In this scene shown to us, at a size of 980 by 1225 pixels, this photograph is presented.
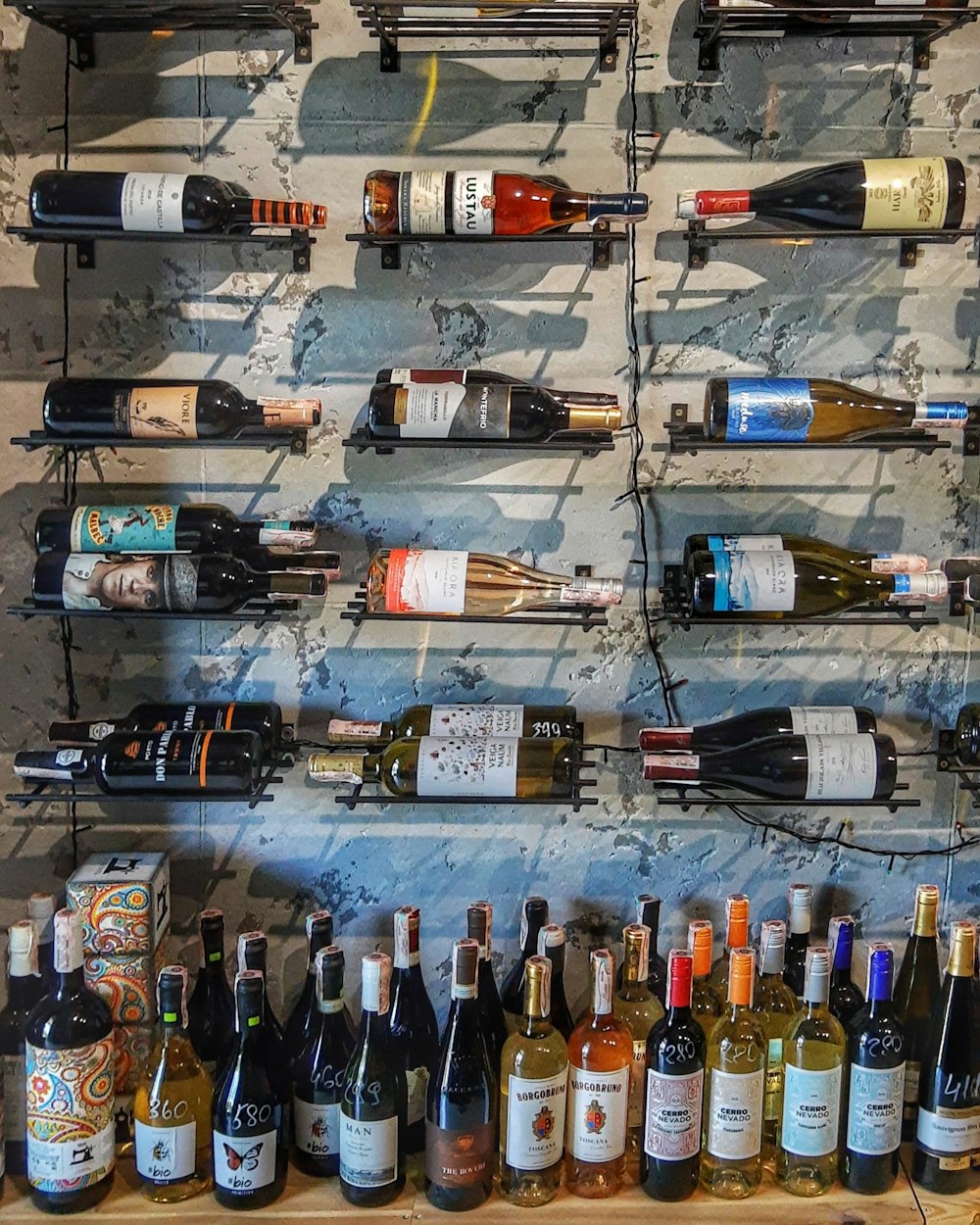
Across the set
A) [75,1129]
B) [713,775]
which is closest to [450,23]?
[713,775]

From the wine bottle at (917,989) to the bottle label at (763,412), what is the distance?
0.63 m

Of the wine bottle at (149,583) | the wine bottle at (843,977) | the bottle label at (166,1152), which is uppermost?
the wine bottle at (149,583)

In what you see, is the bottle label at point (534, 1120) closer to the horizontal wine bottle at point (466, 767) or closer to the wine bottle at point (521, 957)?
the wine bottle at point (521, 957)

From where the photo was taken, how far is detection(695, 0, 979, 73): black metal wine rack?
145cm

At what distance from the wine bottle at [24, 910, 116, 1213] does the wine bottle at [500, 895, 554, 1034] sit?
0.56 metres

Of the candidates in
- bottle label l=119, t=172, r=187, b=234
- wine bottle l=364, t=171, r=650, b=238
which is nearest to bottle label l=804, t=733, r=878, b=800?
wine bottle l=364, t=171, r=650, b=238

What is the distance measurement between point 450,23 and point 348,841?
1.15 metres

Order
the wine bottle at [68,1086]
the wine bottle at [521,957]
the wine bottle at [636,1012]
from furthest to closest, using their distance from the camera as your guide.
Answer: the wine bottle at [521,957], the wine bottle at [636,1012], the wine bottle at [68,1086]

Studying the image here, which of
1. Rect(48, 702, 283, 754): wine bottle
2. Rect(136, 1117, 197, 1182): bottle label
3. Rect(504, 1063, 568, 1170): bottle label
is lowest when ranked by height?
Rect(136, 1117, 197, 1182): bottle label

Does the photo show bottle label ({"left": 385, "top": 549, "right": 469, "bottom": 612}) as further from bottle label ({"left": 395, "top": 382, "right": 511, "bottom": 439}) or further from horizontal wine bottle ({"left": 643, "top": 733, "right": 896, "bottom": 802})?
horizontal wine bottle ({"left": 643, "top": 733, "right": 896, "bottom": 802})

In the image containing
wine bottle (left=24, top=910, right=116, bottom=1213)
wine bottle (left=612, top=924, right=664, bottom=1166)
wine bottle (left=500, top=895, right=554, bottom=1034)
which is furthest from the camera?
wine bottle (left=500, top=895, right=554, bottom=1034)

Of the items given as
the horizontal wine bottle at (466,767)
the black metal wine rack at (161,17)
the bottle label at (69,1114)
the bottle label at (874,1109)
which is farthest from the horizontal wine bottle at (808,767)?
the black metal wine rack at (161,17)

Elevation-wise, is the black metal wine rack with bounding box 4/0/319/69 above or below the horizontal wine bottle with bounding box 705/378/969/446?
above

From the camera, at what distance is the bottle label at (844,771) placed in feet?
4.87
